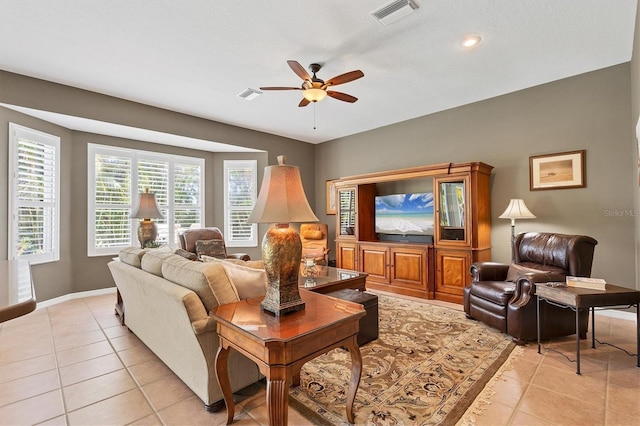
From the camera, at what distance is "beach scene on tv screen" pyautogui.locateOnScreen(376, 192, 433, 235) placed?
4.68 m

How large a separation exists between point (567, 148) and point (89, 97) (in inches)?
251

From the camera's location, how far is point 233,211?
6230 mm

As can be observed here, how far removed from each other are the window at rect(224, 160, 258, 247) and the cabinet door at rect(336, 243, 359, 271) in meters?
1.88

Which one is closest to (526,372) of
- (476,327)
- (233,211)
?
(476,327)

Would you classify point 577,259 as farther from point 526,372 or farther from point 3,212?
point 3,212

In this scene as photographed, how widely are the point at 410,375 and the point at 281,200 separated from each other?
5.53ft

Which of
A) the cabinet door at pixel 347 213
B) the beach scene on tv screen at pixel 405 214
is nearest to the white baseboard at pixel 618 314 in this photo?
the beach scene on tv screen at pixel 405 214

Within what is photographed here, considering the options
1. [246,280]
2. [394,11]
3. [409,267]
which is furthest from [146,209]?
[409,267]

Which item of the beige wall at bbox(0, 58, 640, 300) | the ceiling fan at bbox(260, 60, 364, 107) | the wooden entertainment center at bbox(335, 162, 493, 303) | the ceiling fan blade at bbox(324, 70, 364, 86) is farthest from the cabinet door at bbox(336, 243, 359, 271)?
the ceiling fan blade at bbox(324, 70, 364, 86)

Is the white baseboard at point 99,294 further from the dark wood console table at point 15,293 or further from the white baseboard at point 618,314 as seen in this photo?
the dark wood console table at point 15,293

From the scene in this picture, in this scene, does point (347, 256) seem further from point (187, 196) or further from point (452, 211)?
point (187, 196)

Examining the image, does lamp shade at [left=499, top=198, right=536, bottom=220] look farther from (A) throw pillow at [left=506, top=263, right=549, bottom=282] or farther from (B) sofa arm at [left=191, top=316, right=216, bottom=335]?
(B) sofa arm at [left=191, top=316, right=216, bottom=335]

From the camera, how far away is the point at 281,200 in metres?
1.72

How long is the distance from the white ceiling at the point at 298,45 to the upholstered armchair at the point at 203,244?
2135 mm
